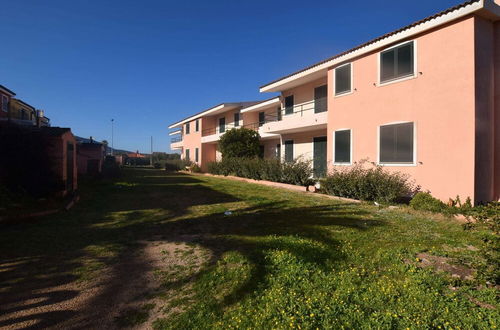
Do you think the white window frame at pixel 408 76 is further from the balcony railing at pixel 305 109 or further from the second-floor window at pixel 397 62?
the balcony railing at pixel 305 109

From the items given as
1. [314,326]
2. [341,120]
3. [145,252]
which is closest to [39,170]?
[145,252]

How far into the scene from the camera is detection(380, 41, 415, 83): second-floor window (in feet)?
32.8

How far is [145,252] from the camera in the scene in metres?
4.78

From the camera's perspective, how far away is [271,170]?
51.9ft

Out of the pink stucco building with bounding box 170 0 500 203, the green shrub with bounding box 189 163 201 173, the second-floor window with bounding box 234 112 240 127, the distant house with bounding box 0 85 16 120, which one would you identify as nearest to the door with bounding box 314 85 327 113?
the pink stucco building with bounding box 170 0 500 203

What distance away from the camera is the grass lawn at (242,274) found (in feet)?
9.51

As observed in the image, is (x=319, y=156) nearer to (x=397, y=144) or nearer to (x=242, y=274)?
(x=397, y=144)

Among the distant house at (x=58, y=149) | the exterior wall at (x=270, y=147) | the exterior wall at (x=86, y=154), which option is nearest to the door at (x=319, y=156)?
the exterior wall at (x=270, y=147)

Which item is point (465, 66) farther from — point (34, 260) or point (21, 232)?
point (21, 232)

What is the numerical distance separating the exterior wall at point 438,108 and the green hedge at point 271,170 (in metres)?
3.53

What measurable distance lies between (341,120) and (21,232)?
40.8ft

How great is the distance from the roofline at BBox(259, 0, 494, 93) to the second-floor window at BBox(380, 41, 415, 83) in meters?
0.36

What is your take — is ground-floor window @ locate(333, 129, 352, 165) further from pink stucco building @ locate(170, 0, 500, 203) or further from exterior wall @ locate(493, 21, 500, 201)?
exterior wall @ locate(493, 21, 500, 201)

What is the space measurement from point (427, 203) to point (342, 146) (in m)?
4.95
